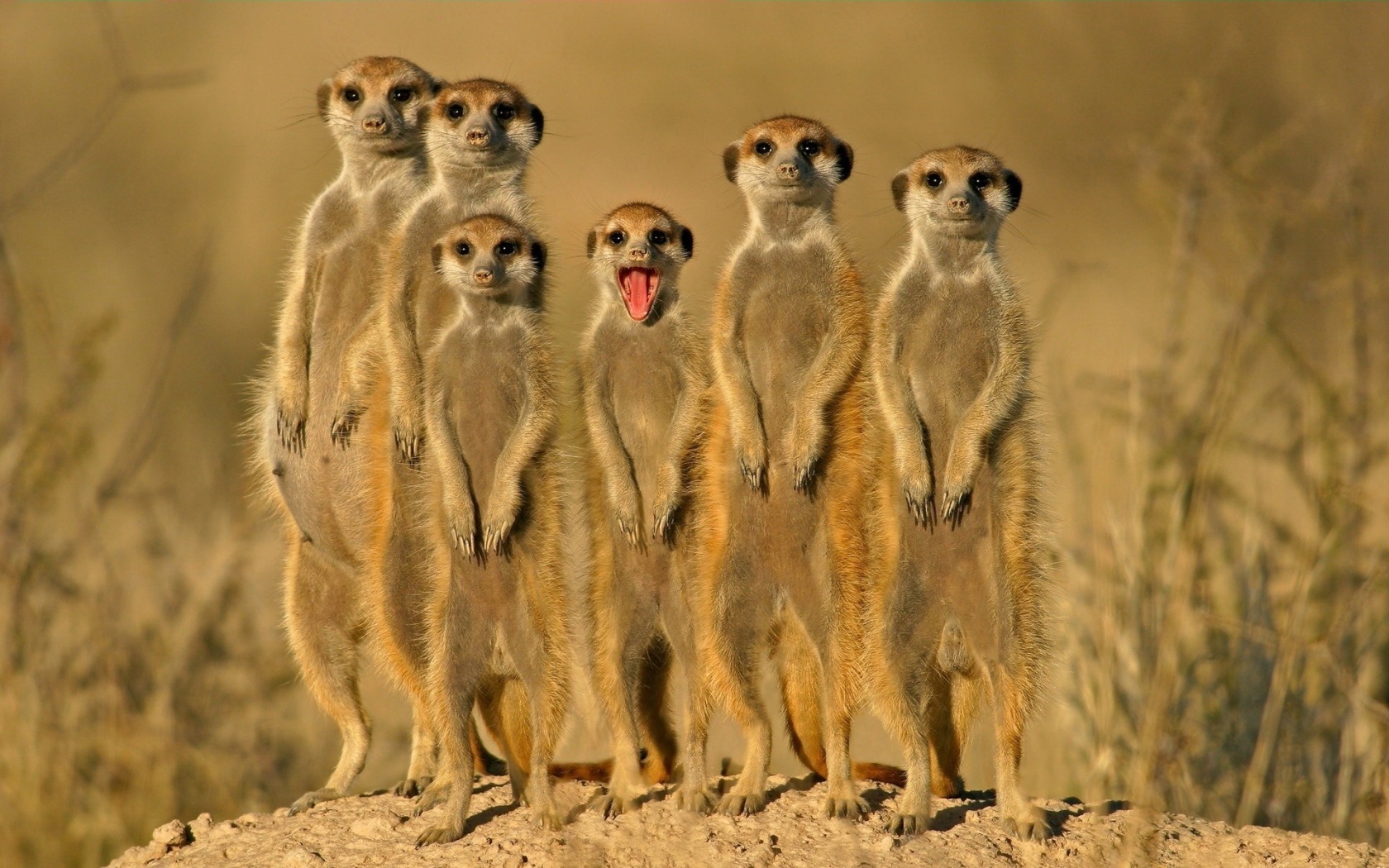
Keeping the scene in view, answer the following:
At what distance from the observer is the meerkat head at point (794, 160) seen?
189 inches

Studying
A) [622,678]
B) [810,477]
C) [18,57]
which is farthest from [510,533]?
[18,57]

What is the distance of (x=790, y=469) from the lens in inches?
176

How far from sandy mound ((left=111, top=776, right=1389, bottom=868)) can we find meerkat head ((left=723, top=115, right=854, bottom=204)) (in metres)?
1.73

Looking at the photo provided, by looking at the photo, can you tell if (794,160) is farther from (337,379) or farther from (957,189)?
(337,379)

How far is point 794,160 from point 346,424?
1.57 meters

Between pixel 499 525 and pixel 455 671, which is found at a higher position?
pixel 499 525

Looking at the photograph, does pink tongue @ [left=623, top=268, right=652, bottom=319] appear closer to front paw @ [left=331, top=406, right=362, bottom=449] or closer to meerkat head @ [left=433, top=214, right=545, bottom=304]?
meerkat head @ [left=433, top=214, right=545, bottom=304]

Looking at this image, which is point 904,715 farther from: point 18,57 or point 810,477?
point 18,57

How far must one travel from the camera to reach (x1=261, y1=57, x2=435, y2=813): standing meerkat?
4906 millimetres

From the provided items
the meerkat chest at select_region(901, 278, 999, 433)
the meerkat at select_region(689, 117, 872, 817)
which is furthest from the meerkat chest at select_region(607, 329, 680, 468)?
the meerkat chest at select_region(901, 278, 999, 433)

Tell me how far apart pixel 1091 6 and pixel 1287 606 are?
12.1 metres

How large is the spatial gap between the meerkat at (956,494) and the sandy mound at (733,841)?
0.12 m

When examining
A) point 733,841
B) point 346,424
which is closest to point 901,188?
point 346,424

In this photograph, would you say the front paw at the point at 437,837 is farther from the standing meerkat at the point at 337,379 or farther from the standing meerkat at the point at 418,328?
the standing meerkat at the point at 337,379
